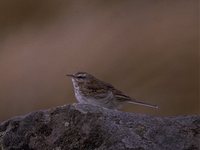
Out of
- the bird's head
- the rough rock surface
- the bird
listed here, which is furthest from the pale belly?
the rough rock surface

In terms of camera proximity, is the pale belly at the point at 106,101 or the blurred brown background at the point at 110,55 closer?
the pale belly at the point at 106,101

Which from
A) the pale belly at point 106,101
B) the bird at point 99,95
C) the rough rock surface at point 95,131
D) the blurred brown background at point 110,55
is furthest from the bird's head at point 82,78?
the blurred brown background at point 110,55

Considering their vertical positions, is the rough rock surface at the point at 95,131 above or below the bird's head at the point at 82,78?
below

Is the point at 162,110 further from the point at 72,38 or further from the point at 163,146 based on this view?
the point at 163,146

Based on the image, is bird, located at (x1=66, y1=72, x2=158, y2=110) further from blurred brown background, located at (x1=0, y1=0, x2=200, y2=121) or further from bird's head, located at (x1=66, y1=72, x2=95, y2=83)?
blurred brown background, located at (x1=0, y1=0, x2=200, y2=121)

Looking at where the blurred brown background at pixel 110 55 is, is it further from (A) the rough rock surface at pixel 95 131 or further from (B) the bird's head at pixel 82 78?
(A) the rough rock surface at pixel 95 131

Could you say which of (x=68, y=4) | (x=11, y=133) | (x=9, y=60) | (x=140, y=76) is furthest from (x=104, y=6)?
(x=11, y=133)
